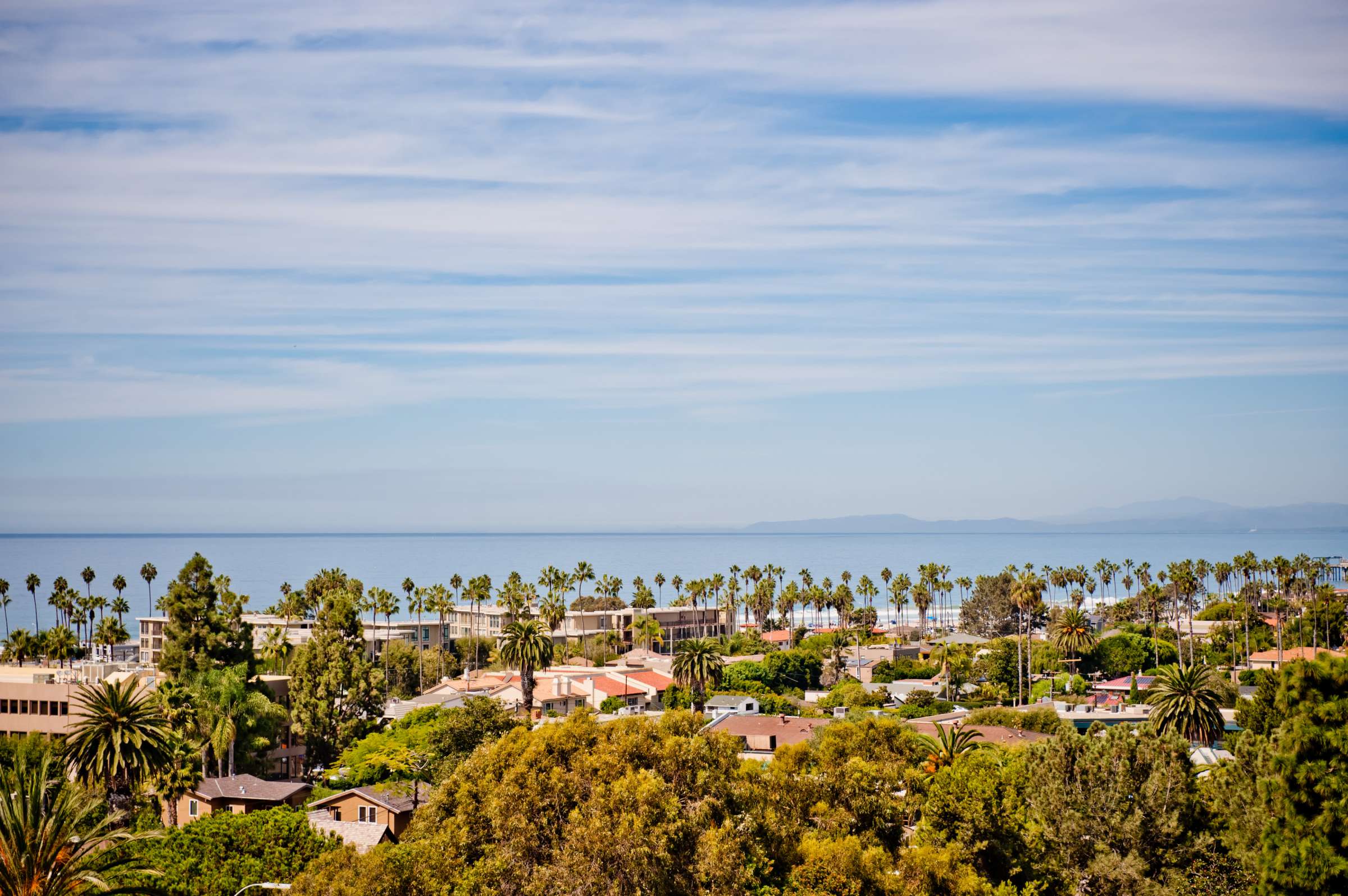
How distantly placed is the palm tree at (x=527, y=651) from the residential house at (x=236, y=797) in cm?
2713

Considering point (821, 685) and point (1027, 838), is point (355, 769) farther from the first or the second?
point (821, 685)

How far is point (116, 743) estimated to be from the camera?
1960 inches

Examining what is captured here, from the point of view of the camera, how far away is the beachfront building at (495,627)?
147 metres

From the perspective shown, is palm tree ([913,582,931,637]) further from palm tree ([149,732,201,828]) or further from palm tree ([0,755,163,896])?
palm tree ([0,755,163,896])

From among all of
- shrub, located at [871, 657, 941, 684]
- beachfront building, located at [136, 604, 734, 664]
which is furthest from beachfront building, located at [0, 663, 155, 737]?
shrub, located at [871, 657, 941, 684]

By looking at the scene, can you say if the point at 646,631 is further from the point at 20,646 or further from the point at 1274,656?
the point at 20,646

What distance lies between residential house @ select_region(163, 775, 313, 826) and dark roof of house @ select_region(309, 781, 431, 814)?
1.42 meters

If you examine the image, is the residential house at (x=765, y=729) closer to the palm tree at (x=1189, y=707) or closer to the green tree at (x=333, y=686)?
the palm tree at (x=1189, y=707)

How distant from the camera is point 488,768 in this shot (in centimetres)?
4216

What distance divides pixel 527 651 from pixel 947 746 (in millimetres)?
36369

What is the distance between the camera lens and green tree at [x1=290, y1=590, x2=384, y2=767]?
7725cm

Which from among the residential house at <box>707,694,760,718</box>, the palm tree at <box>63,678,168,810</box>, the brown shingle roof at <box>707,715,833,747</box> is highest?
the palm tree at <box>63,678,168,810</box>

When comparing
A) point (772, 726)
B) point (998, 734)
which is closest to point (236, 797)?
point (772, 726)

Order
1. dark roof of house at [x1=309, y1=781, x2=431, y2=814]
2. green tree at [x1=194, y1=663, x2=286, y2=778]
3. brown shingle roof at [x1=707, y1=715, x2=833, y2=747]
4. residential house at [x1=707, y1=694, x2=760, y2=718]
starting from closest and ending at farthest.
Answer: dark roof of house at [x1=309, y1=781, x2=431, y2=814], green tree at [x1=194, y1=663, x2=286, y2=778], brown shingle roof at [x1=707, y1=715, x2=833, y2=747], residential house at [x1=707, y1=694, x2=760, y2=718]
